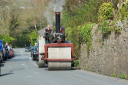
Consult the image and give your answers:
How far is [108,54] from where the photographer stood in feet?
49.2

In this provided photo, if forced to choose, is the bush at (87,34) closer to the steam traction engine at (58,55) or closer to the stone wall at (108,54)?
the stone wall at (108,54)

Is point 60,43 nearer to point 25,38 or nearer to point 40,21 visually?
point 40,21

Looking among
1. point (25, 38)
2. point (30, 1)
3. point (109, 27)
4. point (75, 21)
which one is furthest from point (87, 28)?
point (25, 38)

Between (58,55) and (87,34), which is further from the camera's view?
(87,34)

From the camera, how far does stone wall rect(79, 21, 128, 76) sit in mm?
13242

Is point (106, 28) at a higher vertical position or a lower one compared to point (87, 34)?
higher

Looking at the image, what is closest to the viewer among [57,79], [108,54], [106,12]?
[57,79]

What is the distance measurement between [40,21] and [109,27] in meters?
60.4

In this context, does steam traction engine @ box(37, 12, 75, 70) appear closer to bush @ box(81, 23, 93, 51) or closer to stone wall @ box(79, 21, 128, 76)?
bush @ box(81, 23, 93, 51)

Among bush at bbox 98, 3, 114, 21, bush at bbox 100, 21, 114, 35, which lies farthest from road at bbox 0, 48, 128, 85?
bush at bbox 98, 3, 114, 21

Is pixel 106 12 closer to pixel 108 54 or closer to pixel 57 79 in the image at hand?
pixel 108 54

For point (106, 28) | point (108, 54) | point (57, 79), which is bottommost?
point (57, 79)

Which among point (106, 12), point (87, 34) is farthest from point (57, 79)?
point (87, 34)

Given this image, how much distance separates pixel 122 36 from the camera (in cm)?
1345
